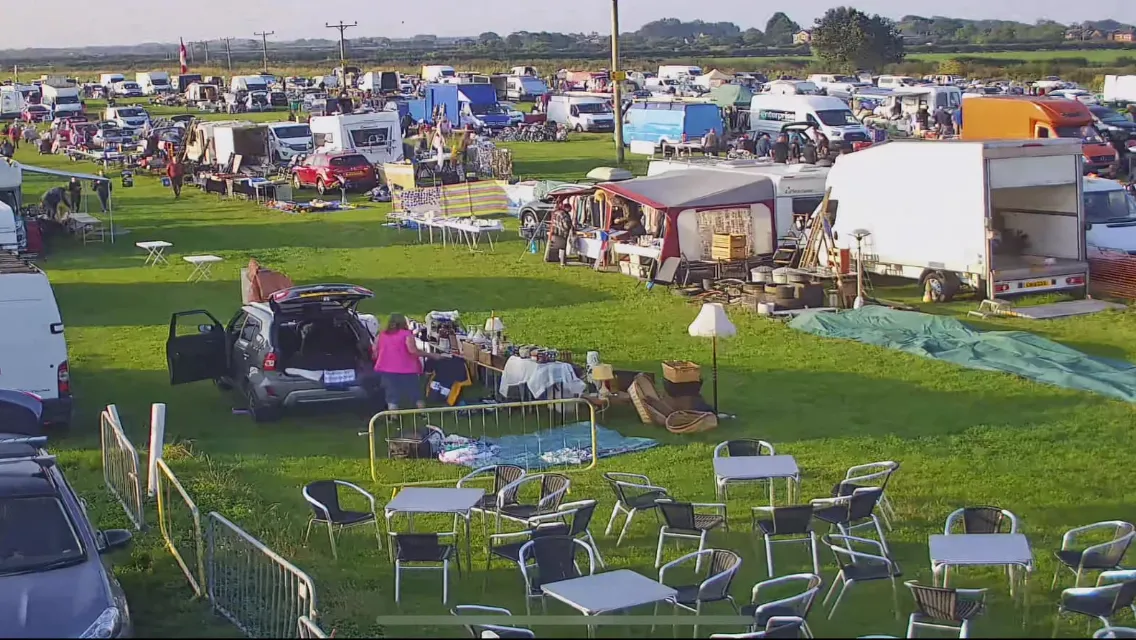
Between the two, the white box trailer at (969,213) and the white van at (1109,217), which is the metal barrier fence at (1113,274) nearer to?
the white box trailer at (969,213)

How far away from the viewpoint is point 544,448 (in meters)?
13.1

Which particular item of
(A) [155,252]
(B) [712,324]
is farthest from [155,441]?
(A) [155,252]

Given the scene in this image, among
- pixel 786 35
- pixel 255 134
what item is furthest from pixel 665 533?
pixel 786 35

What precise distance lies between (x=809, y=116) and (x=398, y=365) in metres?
31.4

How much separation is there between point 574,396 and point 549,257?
35.0 feet

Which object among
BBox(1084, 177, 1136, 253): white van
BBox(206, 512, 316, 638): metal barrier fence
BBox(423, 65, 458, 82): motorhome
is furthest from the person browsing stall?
BBox(423, 65, 458, 82): motorhome

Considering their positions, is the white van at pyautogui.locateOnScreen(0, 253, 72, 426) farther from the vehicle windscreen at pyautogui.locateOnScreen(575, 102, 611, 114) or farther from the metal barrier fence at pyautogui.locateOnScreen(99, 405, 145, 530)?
the vehicle windscreen at pyautogui.locateOnScreen(575, 102, 611, 114)

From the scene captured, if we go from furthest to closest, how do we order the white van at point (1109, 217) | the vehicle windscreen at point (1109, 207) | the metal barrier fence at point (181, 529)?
the vehicle windscreen at point (1109, 207) < the white van at point (1109, 217) < the metal barrier fence at point (181, 529)

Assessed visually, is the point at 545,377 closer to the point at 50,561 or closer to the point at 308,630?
the point at 50,561

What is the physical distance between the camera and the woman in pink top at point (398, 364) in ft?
45.9

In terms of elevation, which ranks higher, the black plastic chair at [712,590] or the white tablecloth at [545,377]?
the white tablecloth at [545,377]

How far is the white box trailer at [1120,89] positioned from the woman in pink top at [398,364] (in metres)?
51.0

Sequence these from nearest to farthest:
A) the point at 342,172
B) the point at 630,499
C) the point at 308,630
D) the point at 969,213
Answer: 1. the point at 308,630
2. the point at 630,499
3. the point at 969,213
4. the point at 342,172

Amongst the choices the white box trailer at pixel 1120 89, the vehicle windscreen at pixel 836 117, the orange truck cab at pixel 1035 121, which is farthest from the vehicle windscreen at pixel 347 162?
the white box trailer at pixel 1120 89
